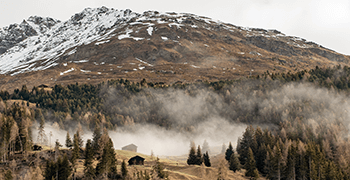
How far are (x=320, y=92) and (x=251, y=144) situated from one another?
4033 inches

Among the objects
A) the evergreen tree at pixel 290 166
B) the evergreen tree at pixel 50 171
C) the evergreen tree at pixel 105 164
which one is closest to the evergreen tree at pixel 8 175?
the evergreen tree at pixel 50 171

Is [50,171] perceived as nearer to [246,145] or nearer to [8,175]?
[8,175]

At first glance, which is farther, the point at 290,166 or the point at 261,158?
the point at 261,158

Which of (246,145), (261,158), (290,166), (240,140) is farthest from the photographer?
(240,140)

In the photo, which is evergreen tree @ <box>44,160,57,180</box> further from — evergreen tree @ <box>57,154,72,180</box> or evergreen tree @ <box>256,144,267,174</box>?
evergreen tree @ <box>256,144,267,174</box>

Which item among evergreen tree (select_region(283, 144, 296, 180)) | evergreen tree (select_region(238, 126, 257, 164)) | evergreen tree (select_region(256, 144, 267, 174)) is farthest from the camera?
evergreen tree (select_region(238, 126, 257, 164))

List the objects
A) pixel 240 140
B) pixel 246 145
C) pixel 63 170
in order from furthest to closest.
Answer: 1. pixel 240 140
2. pixel 246 145
3. pixel 63 170

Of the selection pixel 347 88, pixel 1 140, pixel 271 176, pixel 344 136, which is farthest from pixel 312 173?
pixel 347 88

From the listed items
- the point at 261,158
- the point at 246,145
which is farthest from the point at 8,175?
the point at 246,145

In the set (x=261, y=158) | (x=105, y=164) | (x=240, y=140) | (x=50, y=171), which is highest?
(x=240, y=140)

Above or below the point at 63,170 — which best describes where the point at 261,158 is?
below

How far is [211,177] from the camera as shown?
9219 cm

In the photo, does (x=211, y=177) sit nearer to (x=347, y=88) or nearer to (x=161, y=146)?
(x=161, y=146)

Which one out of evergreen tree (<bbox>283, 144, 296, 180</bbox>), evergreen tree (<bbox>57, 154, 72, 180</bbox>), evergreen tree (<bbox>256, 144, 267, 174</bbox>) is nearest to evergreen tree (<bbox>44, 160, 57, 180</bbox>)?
evergreen tree (<bbox>57, 154, 72, 180</bbox>)
